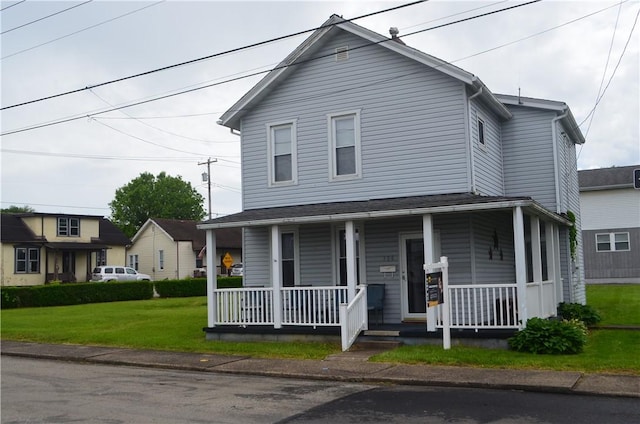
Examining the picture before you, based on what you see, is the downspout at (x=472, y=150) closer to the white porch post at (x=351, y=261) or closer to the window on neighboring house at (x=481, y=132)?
the window on neighboring house at (x=481, y=132)

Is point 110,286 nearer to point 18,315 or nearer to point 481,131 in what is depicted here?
point 18,315

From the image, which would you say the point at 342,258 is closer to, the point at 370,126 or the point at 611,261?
the point at 370,126

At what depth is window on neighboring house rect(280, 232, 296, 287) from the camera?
60.0 ft

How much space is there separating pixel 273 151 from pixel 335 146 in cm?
194

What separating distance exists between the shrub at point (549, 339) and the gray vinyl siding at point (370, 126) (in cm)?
400

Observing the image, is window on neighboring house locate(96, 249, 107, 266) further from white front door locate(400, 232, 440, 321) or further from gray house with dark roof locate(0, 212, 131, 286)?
white front door locate(400, 232, 440, 321)

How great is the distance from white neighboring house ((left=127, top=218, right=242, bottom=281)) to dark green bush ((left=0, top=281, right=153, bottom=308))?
14312 mm

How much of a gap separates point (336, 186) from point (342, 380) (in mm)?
6998

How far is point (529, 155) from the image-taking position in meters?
19.3

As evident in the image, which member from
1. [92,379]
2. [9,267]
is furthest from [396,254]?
[9,267]

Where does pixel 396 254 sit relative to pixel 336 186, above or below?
below

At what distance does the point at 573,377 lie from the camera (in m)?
10.8

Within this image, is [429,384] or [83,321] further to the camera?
[83,321]

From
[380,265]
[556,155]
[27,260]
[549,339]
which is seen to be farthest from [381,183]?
[27,260]
